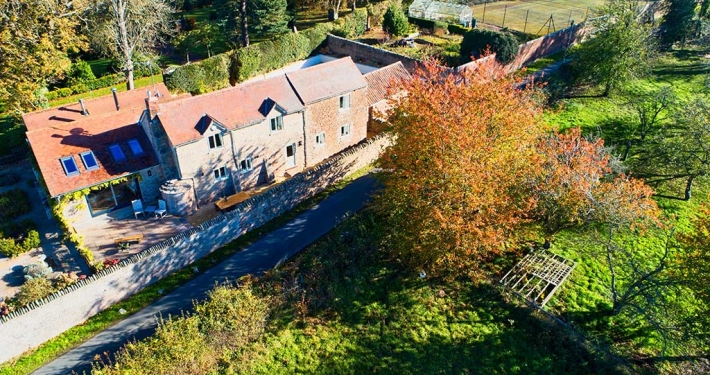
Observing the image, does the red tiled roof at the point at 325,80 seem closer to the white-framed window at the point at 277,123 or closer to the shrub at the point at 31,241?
the white-framed window at the point at 277,123

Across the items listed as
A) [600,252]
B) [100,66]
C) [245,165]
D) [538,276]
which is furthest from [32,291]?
[100,66]

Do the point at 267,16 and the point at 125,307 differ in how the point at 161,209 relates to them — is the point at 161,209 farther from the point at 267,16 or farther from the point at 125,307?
the point at 267,16

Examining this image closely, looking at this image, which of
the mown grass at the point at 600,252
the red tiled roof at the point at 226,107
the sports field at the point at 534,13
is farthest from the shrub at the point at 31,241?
the sports field at the point at 534,13

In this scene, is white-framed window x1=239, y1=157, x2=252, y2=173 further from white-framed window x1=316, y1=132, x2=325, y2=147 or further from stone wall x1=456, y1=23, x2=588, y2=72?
stone wall x1=456, y1=23, x2=588, y2=72

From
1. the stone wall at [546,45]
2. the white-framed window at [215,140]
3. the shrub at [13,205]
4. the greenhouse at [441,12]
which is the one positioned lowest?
the shrub at [13,205]

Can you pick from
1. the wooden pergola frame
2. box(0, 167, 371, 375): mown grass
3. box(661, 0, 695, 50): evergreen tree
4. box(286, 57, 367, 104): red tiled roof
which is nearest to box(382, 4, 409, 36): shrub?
box(286, 57, 367, 104): red tiled roof

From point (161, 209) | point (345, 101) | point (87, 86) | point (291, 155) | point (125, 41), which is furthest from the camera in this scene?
point (87, 86)
